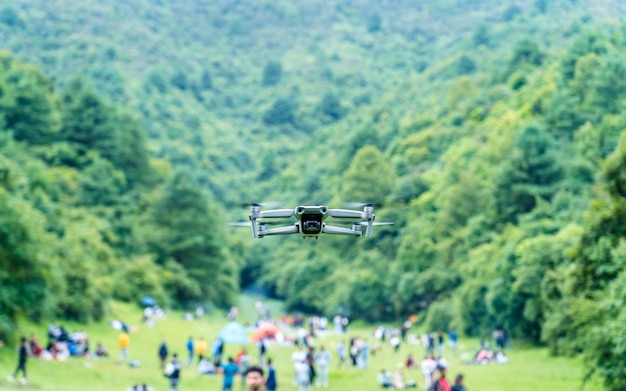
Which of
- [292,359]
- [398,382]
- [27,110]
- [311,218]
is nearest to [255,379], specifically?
[311,218]

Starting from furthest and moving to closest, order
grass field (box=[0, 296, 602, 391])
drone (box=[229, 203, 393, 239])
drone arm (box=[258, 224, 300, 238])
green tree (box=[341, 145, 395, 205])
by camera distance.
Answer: green tree (box=[341, 145, 395, 205]), grass field (box=[0, 296, 602, 391]), drone (box=[229, 203, 393, 239]), drone arm (box=[258, 224, 300, 238])

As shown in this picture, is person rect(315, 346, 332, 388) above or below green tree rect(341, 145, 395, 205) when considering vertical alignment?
below

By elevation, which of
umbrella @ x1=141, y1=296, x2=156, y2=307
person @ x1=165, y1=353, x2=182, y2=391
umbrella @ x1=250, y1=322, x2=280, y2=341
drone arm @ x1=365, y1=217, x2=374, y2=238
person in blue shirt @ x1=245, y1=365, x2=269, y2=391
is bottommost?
person in blue shirt @ x1=245, y1=365, x2=269, y2=391

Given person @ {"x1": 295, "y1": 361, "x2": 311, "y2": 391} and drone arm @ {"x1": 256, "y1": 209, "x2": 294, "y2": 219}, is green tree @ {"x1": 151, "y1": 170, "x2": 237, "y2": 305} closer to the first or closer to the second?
person @ {"x1": 295, "y1": 361, "x2": 311, "y2": 391}

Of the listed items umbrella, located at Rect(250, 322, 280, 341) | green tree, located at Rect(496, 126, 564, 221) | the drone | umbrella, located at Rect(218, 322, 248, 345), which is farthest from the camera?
green tree, located at Rect(496, 126, 564, 221)

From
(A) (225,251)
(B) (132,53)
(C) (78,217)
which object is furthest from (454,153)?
(B) (132,53)

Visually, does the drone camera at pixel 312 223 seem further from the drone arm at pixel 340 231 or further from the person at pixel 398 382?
the person at pixel 398 382

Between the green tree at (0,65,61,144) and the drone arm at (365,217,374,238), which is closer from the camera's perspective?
the drone arm at (365,217,374,238)

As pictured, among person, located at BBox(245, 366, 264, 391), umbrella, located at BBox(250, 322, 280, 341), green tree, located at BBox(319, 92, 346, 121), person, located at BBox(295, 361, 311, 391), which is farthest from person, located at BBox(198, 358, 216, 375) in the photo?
green tree, located at BBox(319, 92, 346, 121)
